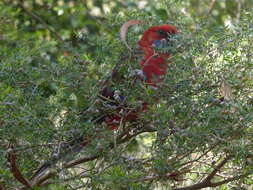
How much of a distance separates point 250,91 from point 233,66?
0.09 meters

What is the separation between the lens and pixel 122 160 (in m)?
1.45

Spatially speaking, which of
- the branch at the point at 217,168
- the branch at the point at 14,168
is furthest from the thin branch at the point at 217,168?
the branch at the point at 14,168

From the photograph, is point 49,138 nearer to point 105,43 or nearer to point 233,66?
point 105,43

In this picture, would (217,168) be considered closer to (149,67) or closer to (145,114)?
(145,114)

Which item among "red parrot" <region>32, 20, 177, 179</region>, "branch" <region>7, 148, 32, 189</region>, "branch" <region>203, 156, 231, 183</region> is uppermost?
"red parrot" <region>32, 20, 177, 179</region>

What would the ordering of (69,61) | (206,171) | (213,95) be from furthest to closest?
(206,171) → (69,61) → (213,95)

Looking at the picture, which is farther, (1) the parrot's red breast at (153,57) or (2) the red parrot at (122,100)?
(1) the parrot's red breast at (153,57)

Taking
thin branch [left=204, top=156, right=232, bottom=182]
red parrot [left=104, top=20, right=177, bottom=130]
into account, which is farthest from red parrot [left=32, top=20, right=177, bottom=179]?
thin branch [left=204, top=156, right=232, bottom=182]

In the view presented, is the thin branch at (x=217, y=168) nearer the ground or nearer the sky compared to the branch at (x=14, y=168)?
nearer the ground

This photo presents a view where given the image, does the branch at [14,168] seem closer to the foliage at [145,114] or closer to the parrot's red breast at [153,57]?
the foliage at [145,114]

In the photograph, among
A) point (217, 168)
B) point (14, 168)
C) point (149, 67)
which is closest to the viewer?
point (14, 168)

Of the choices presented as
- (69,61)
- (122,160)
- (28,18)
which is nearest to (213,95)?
(122,160)

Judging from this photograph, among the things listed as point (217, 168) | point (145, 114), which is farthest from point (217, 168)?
point (145, 114)

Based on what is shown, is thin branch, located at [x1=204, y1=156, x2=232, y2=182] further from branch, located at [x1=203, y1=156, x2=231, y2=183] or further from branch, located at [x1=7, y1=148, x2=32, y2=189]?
branch, located at [x1=7, y1=148, x2=32, y2=189]
